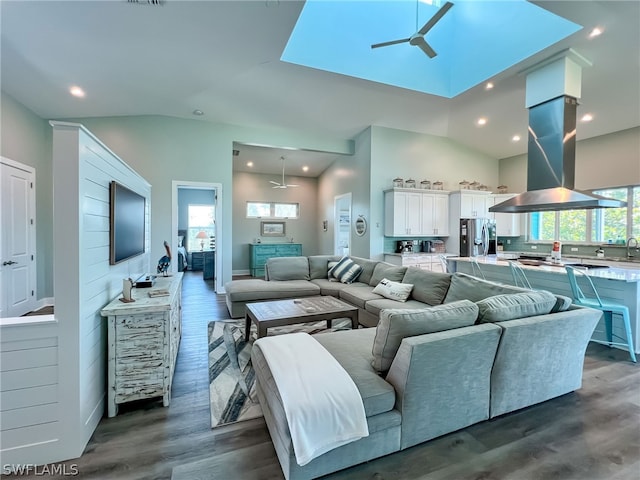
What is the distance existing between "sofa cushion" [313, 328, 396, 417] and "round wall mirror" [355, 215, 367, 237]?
419 cm

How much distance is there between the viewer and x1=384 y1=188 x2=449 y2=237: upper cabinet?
625 cm

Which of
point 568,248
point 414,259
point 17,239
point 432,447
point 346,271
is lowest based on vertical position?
point 432,447

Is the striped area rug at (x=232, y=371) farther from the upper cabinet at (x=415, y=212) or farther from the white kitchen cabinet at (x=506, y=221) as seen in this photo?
the white kitchen cabinet at (x=506, y=221)

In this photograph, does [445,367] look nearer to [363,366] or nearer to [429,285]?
[363,366]

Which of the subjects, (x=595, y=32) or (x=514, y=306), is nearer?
(x=514, y=306)

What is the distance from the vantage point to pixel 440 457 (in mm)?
1769

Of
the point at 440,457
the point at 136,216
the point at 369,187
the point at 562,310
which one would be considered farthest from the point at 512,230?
the point at 136,216

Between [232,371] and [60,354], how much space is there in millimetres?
1416

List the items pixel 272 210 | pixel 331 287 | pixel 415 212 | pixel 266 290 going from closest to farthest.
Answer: pixel 266 290 < pixel 331 287 < pixel 415 212 < pixel 272 210

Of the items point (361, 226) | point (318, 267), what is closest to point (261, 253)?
point (361, 226)

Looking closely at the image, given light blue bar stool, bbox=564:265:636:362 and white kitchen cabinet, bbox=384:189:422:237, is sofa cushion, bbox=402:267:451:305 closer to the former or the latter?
light blue bar stool, bbox=564:265:636:362

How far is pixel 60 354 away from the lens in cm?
172

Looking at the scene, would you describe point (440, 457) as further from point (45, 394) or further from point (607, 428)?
point (45, 394)

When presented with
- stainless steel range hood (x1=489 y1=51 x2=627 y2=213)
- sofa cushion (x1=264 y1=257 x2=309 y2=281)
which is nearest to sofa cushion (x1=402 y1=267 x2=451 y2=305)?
stainless steel range hood (x1=489 y1=51 x2=627 y2=213)
